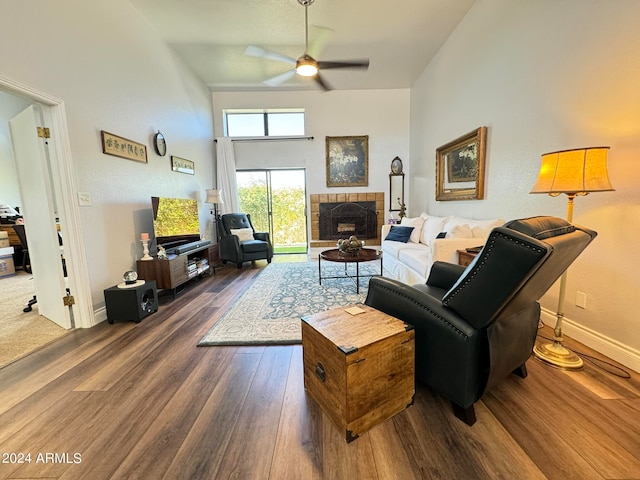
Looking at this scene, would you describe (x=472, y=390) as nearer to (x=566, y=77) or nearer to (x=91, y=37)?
(x=566, y=77)

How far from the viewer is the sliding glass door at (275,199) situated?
5781 millimetres

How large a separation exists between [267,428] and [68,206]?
2520 millimetres

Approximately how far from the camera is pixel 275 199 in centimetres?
586

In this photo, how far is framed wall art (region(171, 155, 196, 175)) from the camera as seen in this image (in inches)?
156

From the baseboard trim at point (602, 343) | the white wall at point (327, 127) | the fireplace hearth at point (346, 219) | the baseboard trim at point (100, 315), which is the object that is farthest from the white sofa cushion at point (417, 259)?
the baseboard trim at point (100, 315)

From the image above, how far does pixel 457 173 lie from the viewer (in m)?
3.73

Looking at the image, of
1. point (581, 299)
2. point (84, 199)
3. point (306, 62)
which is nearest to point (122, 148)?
point (84, 199)

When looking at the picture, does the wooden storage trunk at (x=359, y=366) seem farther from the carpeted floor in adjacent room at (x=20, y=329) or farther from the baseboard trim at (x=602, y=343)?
the carpeted floor in adjacent room at (x=20, y=329)

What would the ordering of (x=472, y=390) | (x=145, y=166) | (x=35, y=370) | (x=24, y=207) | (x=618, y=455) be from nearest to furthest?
(x=618, y=455), (x=472, y=390), (x=35, y=370), (x=24, y=207), (x=145, y=166)

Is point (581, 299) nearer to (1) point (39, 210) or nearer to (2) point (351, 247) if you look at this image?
(2) point (351, 247)

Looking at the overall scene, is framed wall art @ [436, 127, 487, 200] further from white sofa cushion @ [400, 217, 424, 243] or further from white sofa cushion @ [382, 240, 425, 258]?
white sofa cushion @ [382, 240, 425, 258]

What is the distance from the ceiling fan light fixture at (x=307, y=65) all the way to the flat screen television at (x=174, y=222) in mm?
2303

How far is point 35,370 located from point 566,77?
437 cm

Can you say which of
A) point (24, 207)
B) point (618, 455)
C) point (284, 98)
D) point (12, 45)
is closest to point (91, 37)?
point (12, 45)
